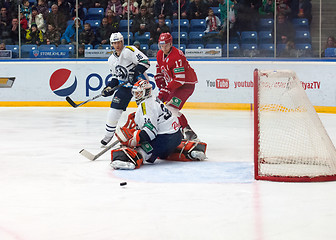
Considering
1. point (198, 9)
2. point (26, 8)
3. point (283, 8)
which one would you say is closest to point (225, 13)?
point (198, 9)

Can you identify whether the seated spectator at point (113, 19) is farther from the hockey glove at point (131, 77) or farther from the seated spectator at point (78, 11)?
the hockey glove at point (131, 77)

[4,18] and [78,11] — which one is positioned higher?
[78,11]

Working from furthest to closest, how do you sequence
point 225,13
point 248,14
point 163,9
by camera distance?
point 163,9 → point 225,13 → point 248,14

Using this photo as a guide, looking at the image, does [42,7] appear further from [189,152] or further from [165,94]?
[189,152]

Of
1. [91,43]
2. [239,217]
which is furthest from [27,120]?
[239,217]

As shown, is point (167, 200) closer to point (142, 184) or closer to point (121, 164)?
point (142, 184)

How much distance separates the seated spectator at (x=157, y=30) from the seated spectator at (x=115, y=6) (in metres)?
0.74

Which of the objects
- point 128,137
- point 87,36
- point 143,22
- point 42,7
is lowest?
point 128,137

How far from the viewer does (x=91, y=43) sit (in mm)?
11688

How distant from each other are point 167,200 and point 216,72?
287 inches

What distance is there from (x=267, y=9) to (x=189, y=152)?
5898 millimetres

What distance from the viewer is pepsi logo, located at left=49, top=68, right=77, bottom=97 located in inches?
455

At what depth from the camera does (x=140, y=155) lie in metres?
5.05

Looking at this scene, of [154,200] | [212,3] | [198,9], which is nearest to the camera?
[154,200]
